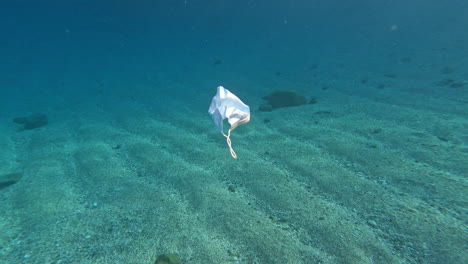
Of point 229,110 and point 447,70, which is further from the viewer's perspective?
point 447,70

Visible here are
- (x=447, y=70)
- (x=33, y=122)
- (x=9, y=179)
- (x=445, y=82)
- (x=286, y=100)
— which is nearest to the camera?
(x=9, y=179)

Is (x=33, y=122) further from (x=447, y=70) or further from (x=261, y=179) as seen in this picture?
(x=447, y=70)

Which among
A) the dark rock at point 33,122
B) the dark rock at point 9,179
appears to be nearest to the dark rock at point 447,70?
the dark rock at point 9,179

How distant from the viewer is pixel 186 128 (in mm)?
6891

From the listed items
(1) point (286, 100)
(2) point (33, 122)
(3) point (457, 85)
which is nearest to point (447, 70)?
(3) point (457, 85)

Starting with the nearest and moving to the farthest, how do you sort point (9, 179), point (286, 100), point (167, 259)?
point (167, 259) → point (9, 179) → point (286, 100)

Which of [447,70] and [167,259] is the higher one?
[447,70]

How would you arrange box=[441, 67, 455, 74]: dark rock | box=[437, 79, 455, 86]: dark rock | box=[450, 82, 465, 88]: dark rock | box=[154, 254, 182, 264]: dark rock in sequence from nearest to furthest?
box=[154, 254, 182, 264]: dark rock
box=[450, 82, 465, 88]: dark rock
box=[437, 79, 455, 86]: dark rock
box=[441, 67, 455, 74]: dark rock

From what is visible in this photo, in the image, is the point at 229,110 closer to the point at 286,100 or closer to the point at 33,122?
the point at 286,100

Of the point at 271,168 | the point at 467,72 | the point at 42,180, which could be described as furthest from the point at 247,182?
the point at 467,72

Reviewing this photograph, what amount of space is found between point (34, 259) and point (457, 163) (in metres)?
6.82

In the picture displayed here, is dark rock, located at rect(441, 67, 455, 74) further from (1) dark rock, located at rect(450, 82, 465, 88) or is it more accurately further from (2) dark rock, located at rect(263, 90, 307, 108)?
(2) dark rock, located at rect(263, 90, 307, 108)

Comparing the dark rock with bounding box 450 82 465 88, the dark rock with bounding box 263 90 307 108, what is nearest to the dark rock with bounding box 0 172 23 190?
the dark rock with bounding box 263 90 307 108

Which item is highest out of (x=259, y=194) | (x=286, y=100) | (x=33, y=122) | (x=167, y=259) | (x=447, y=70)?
(x=447, y=70)
